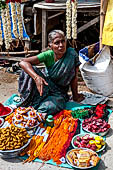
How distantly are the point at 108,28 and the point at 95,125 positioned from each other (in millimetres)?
2040

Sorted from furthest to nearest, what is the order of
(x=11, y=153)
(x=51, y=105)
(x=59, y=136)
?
(x=51, y=105) < (x=59, y=136) < (x=11, y=153)

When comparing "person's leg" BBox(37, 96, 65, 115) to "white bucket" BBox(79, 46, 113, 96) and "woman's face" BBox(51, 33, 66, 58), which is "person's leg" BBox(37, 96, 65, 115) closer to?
"woman's face" BBox(51, 33, 66, 58)

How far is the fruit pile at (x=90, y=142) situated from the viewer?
3.02 meters

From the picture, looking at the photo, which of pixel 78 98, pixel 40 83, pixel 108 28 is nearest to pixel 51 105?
pixel 40 83

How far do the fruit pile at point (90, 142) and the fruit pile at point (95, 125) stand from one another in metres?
0.19

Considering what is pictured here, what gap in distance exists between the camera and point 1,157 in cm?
302

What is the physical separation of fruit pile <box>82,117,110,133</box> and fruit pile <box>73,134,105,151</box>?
188mm

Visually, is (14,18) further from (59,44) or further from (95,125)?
(95,125)

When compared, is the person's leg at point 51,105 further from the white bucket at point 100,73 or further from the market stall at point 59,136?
the white bucket at point 100,73

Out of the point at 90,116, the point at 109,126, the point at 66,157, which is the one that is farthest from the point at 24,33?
the point at 66,157

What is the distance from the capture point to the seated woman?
12.5ft

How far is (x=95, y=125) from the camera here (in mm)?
3367

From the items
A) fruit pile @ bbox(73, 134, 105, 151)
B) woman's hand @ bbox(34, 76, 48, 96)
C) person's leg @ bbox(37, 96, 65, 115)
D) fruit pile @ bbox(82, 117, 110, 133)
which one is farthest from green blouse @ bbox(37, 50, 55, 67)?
fruit pile @ bbox(73, 134, 105, 151)

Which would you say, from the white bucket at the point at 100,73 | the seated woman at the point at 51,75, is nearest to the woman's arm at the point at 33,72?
the seated woman at the point at 51,75
